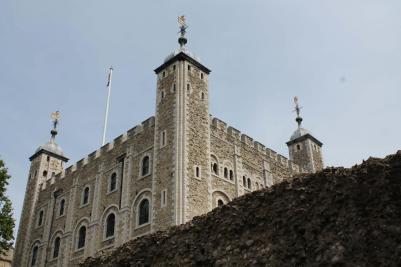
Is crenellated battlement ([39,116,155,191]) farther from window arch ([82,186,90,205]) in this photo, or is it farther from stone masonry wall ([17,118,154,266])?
window arch ([82,186,90,205])

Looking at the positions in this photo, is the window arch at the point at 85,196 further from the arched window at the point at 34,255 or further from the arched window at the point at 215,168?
the arched window at the point at 215,168

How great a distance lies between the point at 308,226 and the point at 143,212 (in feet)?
60.0

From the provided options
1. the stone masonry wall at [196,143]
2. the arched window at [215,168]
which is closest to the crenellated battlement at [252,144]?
the stone masonry wall at [196,143]

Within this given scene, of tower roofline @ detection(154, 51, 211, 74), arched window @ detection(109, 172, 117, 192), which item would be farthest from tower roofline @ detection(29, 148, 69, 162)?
tower roofline @ detection(154, 51, 211, 74)

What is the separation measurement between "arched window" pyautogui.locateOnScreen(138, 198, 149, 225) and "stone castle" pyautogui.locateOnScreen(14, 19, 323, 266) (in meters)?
0.05

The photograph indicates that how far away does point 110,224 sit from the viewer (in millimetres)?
25953

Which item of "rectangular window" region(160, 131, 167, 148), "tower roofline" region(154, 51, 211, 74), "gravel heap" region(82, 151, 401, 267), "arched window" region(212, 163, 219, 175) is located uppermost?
"tower roofline" region(154, 51, 211, 74)

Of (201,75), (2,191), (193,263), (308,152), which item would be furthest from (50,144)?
(193,263)

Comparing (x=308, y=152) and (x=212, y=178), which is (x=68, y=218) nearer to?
(x=212, y=178)

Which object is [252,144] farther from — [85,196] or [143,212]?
[85,196]

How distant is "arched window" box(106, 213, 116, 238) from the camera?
25.5 m

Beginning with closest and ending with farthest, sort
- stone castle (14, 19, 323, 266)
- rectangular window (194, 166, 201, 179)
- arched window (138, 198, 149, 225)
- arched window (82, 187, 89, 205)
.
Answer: stone castle (14, 19, 323, 266) → rectangular window (194, 166, 201, 179) → arched window (138, 198, 149, 225) → arched window (82, 187, 89, 205)

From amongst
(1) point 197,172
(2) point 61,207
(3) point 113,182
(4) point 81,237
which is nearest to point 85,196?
(4) point 81,237

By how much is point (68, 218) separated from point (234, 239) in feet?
80.7
